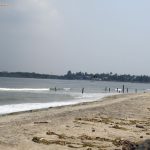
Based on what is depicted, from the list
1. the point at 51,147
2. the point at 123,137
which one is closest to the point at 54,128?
the point at 123,137

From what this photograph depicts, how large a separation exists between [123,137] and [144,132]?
1.74m

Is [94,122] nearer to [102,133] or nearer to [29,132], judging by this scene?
[102,133]

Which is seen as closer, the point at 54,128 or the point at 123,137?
the point at 123,137

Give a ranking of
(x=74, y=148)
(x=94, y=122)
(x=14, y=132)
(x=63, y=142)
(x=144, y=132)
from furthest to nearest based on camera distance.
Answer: (x=94, y=122)
(x=144, y=132)
(x=14, y=132)
(x=63, y=142)
(x=74, y=148)

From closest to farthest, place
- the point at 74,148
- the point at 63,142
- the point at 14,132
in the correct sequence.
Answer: the point at 74,148
the point at 63,142
the point at 14,132

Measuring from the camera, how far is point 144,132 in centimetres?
1634

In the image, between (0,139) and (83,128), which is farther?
(83,128)

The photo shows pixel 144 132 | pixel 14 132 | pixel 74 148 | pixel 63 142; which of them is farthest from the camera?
pixel 144 132

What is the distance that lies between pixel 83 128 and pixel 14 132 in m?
2.95

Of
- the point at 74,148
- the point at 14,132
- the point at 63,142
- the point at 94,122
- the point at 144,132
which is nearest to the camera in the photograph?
the point at 74,148

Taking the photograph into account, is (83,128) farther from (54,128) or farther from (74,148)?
(74,148)

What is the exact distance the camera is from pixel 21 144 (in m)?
12.7

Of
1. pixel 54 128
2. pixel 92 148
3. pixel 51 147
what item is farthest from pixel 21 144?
pixel 54 128

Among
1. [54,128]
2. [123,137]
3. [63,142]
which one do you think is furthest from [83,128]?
[63,142]
